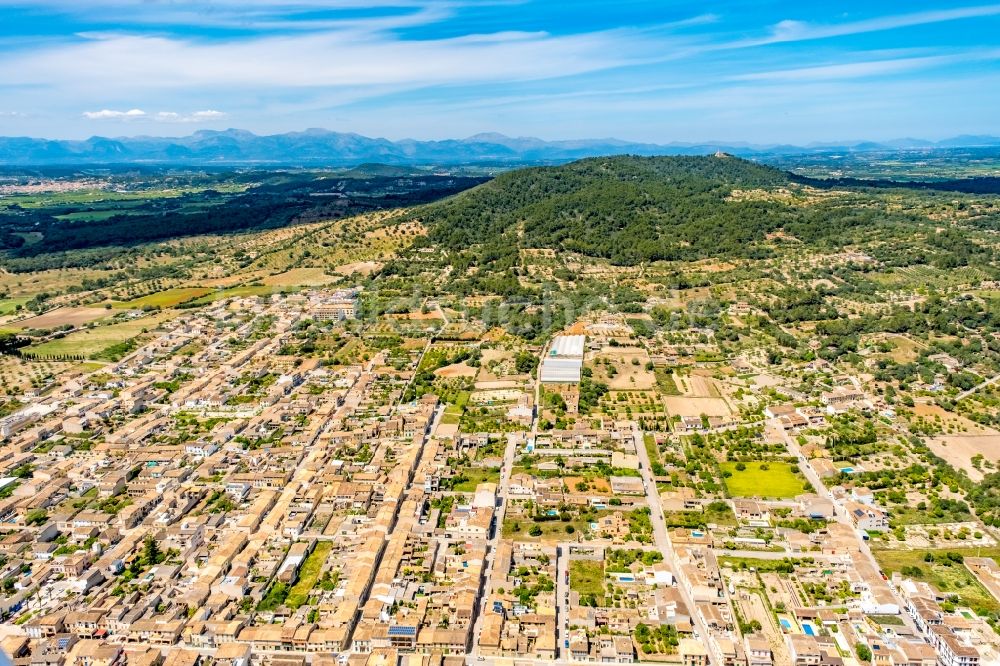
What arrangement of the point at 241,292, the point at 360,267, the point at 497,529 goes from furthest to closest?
the point at 360,267, the point at 241,292, the point at 497,529

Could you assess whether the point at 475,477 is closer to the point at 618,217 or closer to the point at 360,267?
the point at 360,267

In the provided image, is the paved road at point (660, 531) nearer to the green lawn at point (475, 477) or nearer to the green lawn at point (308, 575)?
the green lawn at point (475, 477)

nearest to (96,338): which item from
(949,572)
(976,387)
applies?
(949,572)

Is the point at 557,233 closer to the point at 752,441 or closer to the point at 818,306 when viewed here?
the point at 818,306

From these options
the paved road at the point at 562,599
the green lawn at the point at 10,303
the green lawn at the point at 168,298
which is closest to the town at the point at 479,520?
the paved road at the point at 562,599

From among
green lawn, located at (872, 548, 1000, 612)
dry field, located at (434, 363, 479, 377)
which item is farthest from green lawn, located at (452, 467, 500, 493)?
green lawn, located at (872, 548, 1000, 612)

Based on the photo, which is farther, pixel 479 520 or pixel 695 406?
pixel 695 406
